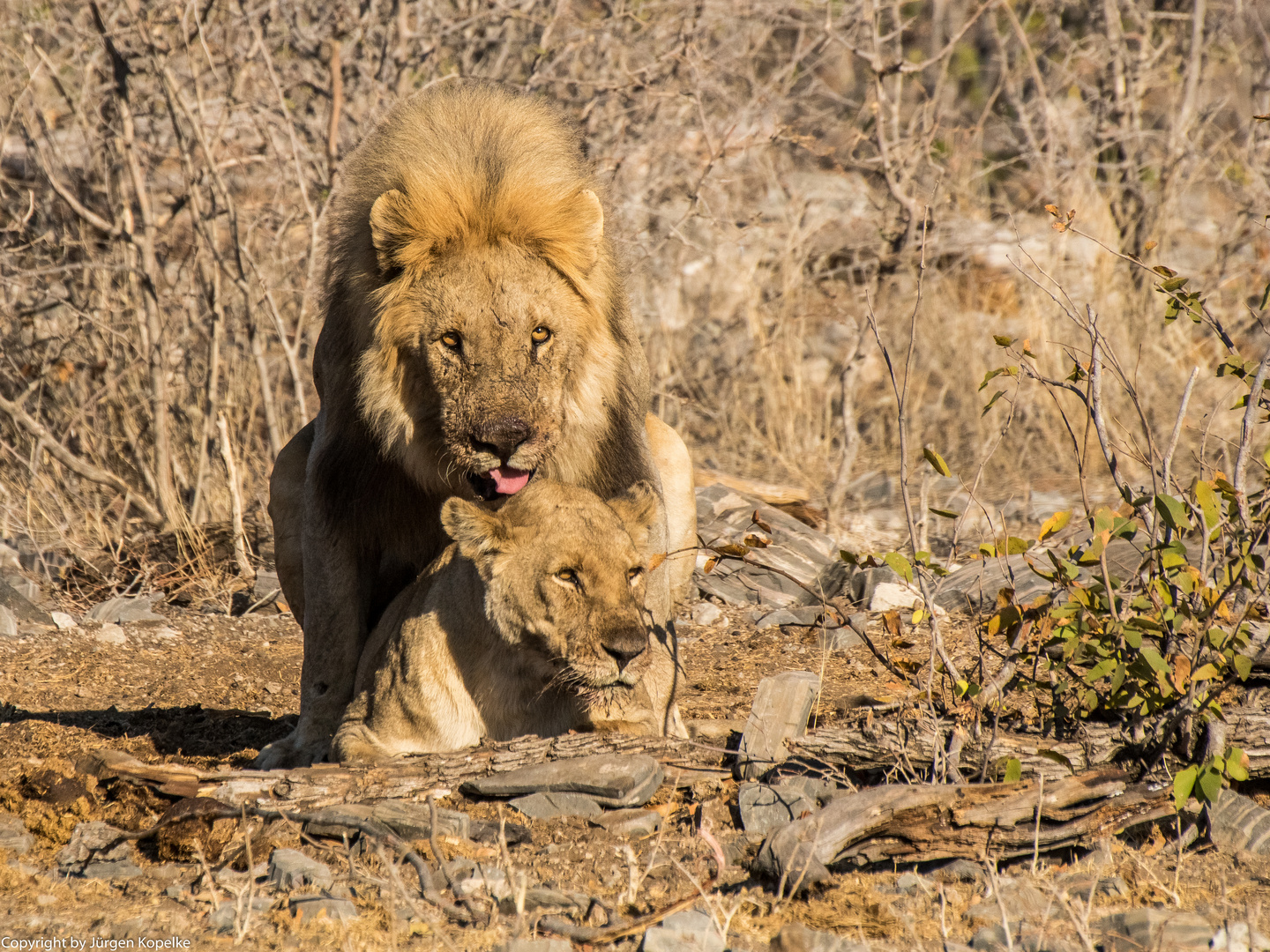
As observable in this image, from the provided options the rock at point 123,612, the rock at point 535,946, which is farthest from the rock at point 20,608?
the rock at point 535,946

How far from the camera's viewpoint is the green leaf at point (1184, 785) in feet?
10.4

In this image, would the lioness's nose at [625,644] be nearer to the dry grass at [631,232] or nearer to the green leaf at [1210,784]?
the green leaf at [1210,784]

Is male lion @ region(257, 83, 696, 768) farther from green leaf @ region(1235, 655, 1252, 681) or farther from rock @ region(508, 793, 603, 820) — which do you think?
green leaf @ region(1235, 655, 1252, 681)

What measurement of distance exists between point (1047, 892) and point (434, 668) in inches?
80.2

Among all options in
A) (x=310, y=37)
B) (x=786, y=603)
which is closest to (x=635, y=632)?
(x=786, y=603)

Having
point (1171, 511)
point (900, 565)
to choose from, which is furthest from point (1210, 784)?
point (900, 565)

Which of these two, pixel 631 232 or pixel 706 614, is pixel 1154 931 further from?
pixel 631 232

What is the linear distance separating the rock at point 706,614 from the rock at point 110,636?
304cm

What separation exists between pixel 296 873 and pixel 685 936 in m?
1.09

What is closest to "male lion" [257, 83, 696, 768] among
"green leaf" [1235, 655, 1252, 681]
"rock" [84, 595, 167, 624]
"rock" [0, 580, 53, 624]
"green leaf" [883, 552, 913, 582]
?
"green leaf" [883, 552, 913, 582]

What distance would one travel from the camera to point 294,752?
4.84m

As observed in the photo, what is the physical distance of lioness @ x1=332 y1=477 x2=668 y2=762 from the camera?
3.84 metres

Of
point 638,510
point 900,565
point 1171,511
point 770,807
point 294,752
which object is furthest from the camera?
point 294,752

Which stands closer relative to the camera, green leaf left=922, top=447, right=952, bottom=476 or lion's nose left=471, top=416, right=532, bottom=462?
green leaf left=922, top=447, right=952, bottom=476
